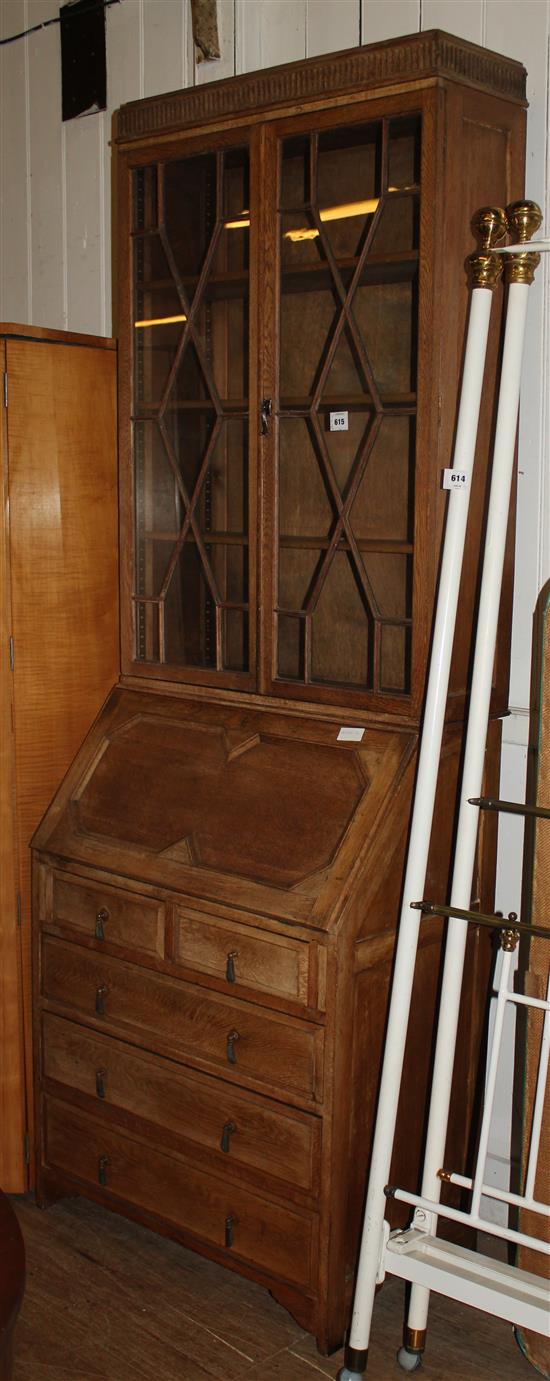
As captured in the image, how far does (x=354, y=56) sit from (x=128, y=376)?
77 cm

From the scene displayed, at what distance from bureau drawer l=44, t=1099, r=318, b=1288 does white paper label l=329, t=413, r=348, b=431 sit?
4.41 ft

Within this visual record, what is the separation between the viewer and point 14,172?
3.39 meters

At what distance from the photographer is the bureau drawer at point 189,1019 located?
7.00ft

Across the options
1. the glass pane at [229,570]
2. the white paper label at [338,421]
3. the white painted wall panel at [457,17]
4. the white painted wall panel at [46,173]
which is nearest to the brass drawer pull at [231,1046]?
the glass pane at [229,570]

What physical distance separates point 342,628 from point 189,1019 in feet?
2.52

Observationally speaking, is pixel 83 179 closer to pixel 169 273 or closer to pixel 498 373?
pixel 169 273

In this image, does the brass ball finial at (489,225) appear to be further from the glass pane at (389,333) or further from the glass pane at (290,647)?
the glass pane at (290,647)

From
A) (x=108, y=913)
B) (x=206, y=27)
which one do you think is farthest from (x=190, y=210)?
(x=108, y=913)

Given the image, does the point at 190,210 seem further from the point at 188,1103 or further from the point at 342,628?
the point at 188,1103

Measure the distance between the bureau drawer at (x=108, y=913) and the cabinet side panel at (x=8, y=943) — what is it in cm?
12

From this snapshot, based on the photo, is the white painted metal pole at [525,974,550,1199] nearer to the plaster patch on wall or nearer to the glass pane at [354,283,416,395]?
the glass pane at [354,283,416,395]

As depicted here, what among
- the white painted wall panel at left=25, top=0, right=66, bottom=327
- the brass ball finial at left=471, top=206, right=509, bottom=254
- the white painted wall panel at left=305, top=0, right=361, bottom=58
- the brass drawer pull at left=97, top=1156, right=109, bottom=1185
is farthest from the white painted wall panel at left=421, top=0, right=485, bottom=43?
the brass drawer pull at left=97, top=1156, right=109, bottom=1185

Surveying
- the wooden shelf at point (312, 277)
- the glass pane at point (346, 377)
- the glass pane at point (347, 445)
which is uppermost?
the wooden shelf at point (312, 277)

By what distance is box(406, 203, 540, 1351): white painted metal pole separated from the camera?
1.95 m
